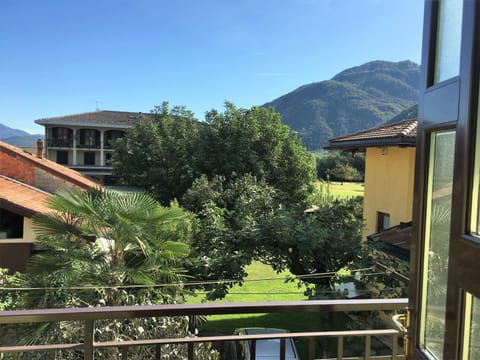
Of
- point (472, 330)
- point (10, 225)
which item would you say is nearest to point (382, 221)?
point (472, 330)

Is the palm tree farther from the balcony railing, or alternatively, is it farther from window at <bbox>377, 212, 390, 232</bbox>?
window at <bbox>377, 212, 390, 232</bbox>

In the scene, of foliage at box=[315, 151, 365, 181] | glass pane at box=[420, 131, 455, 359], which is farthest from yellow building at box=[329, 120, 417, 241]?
foliage at box=[315, 151, 365, 181]

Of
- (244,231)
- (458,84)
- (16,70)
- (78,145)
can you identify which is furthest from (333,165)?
(458,84)

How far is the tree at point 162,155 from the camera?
1794cm

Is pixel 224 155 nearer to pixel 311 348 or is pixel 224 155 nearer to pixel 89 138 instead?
pixel 311 348

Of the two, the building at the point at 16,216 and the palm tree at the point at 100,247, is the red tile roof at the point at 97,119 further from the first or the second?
the palm tree at the point at 100,247

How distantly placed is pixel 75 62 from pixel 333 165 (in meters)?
25.5

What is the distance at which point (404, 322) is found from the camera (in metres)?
1.33

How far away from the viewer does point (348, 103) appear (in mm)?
58312

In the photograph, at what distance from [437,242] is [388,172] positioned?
24.8 feet

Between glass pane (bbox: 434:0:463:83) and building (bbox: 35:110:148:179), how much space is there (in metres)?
30.7

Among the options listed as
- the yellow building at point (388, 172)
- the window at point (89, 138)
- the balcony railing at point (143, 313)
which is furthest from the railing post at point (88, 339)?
the window at point (89, 138)

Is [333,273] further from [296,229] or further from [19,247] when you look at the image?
[19,247]

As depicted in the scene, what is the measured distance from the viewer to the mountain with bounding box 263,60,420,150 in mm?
51688
